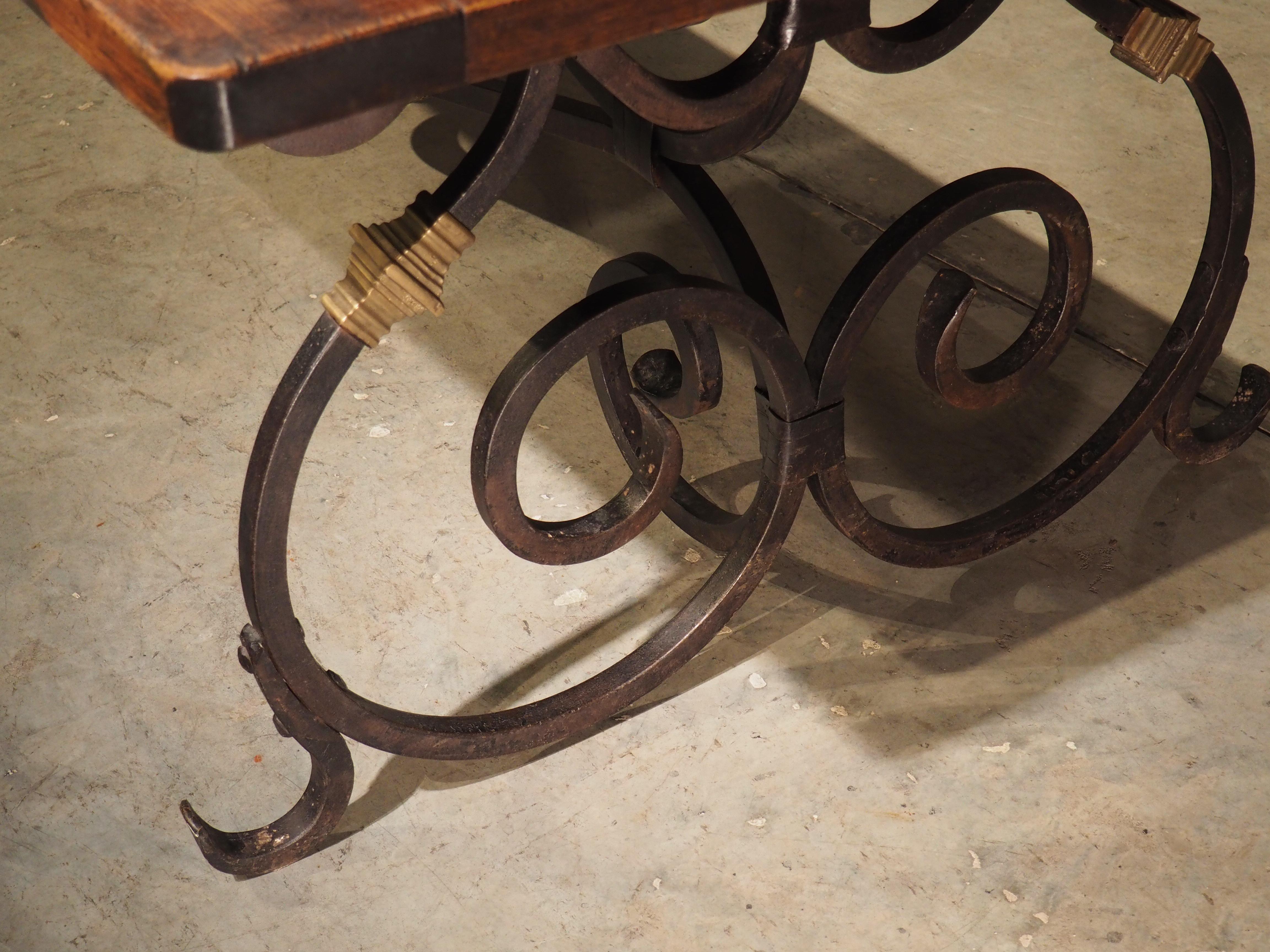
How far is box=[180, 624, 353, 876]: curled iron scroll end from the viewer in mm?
1254

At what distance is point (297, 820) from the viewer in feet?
4.35

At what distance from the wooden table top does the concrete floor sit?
0.84m

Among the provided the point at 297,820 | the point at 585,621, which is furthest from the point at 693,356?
the point at 297,820

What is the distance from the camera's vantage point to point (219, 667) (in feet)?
5.06

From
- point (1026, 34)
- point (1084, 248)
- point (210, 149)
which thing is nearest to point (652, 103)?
point (210, 149)

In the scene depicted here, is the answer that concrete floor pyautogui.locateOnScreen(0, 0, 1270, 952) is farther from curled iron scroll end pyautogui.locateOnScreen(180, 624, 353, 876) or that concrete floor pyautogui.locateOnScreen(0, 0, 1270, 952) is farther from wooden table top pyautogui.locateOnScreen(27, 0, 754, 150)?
wooden table top pyautogui.locateOnScreen(27, 0, 754, 150)

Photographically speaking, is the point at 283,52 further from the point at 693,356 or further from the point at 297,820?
the point at 297,820

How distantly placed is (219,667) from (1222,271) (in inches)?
50.5

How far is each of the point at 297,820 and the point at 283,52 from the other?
0.84 m

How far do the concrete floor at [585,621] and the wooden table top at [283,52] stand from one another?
33.2 inches

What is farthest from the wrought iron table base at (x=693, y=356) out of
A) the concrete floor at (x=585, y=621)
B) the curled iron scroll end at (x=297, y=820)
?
the concrete floor at (x=585, y=621)

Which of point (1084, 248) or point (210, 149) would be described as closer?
point (210, 149)

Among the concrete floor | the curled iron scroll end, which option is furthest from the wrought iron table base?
the concrete floor

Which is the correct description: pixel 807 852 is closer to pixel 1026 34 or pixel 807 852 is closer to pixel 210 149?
pixel 210 149
